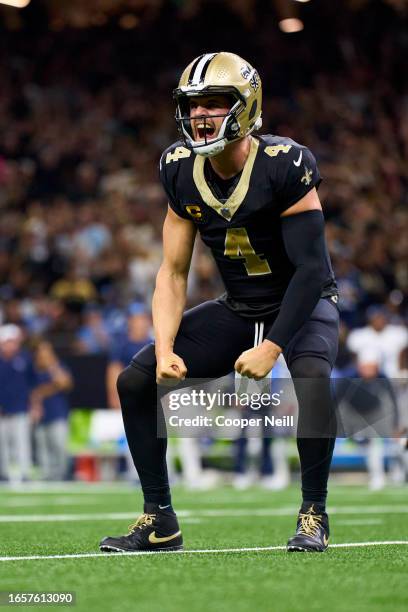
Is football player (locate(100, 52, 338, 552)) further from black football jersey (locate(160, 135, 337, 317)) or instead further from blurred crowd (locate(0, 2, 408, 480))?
blurred crowd (locate(0, 2, 408, 480))

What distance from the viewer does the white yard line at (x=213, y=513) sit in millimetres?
7566

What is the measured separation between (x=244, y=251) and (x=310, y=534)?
1044mm

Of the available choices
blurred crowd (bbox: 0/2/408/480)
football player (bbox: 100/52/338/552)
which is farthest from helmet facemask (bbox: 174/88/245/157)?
blurred crowd (bbox: 0/2/408/480)

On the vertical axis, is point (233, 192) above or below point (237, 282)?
above

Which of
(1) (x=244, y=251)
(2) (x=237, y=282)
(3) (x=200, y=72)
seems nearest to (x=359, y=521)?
(2) (x=237, y=282)

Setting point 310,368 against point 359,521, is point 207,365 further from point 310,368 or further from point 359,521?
point 359,521

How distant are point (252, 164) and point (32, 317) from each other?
406 inches

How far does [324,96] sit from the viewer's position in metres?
17.2

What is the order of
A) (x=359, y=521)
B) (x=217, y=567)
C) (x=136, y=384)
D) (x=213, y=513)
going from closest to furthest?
(x=217, y=567)
(x=136, y=384)
(x=359, y=521)
(x=213, y=513)

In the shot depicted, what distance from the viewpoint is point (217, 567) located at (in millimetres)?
4375

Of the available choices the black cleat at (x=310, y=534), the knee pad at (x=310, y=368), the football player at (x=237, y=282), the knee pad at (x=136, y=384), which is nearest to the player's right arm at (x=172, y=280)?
the football player at (x=237, y=282)

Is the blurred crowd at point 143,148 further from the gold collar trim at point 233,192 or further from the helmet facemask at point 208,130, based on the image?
the helmet facemask at point 208,130

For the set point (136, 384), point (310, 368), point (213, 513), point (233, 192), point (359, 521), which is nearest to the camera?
point (310, 368)

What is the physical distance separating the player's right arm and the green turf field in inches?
32.2
